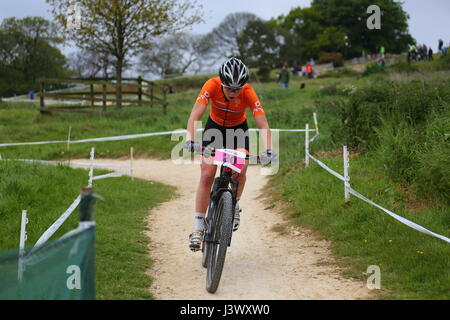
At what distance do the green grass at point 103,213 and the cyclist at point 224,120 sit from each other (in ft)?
3.09

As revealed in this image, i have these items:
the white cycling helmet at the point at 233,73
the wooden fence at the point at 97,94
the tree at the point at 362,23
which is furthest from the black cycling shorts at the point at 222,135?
the tree at the point at 362,23

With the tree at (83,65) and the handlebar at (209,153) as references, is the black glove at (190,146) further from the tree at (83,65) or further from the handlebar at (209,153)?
the tree at (83,65)

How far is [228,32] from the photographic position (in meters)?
73.5

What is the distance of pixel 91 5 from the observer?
26016 millimetres

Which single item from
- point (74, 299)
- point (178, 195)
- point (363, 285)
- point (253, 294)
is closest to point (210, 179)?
point (253, 294)

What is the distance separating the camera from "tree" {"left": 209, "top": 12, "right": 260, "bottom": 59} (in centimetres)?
7306

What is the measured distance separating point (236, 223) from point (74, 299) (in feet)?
9.50

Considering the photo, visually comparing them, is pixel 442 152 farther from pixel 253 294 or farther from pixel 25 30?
pixel 25 30

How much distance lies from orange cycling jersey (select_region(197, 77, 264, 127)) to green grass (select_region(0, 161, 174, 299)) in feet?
6.52

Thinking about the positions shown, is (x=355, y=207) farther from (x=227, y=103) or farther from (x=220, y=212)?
(x=220, y=212)

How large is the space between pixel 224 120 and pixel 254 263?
69.4 inches

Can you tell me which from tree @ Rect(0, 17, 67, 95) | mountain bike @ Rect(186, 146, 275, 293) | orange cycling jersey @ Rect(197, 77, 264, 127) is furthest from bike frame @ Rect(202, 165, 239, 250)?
tree @ Rect(0, 17, 67, 95)

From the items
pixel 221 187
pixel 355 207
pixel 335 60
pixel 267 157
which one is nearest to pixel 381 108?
pixel 355 207

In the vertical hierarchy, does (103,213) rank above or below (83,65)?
below
